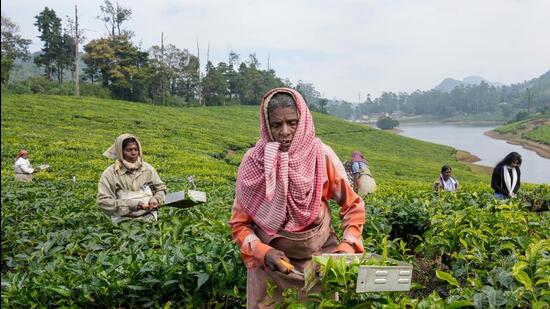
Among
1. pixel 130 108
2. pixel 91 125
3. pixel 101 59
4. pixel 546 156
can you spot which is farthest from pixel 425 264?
pixel 101 59

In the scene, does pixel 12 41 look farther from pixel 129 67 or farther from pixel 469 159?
pixel 469 159

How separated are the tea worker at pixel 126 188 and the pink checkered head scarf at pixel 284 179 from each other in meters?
2.42

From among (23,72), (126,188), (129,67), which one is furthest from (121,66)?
(126,188)

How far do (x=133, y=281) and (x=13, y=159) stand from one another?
12132 mm

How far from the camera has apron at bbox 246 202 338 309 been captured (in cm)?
193

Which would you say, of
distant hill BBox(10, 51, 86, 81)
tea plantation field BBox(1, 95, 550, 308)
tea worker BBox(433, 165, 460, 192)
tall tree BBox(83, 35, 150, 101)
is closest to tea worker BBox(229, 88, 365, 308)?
tea plantation field BBox(1, 95, 550, 308)

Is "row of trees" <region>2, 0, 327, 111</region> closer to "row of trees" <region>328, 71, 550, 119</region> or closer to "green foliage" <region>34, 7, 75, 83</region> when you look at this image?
"green foliage" <region>34, 7, 75, 83</region>

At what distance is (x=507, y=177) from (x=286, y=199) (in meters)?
5.92

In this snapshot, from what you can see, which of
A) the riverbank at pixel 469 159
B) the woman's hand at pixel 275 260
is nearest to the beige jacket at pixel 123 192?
the woman's hand at pixel 275 260

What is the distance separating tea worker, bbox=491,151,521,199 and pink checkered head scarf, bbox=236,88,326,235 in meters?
5.72

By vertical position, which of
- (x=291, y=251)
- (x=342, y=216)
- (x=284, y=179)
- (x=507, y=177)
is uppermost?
(x=284, y=179)

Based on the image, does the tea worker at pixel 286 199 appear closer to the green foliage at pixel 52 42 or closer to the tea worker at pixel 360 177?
the tea worker at pixel 360 177

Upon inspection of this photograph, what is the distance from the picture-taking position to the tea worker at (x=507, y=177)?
673 cm

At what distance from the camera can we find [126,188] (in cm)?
419
